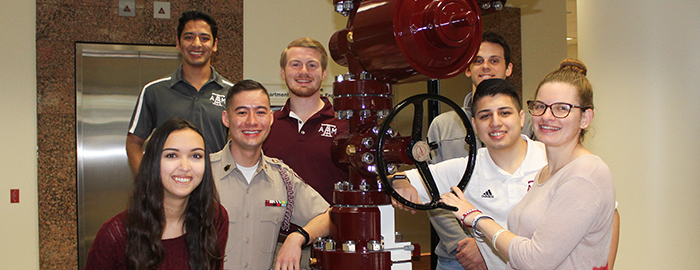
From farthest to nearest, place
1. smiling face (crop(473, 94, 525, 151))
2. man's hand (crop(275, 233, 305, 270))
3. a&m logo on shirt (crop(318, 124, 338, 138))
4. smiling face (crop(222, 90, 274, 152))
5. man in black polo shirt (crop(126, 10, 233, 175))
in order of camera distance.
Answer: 1. man in black polo shirt (crop(126, 10, 233, 175))
2. a&m logo on shirt (crop(318, 124, 338, 138))
3. smiling face (crop(222, 90, 274, 152))
4. smiling face (crop(473, 94, 525, 151))
5. man's hand (crop(275, 233, 305, 270))

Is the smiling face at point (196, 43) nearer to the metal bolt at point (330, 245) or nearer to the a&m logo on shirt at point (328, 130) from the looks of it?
the a&m logo on shirt at point (328, 130)

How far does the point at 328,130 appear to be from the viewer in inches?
118

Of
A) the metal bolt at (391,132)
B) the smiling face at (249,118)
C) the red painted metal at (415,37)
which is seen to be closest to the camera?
the red painted metal at (415,37)

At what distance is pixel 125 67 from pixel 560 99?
4643mm

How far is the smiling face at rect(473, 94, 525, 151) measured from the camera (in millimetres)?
2211

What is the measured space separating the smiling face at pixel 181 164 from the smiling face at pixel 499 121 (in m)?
1.15

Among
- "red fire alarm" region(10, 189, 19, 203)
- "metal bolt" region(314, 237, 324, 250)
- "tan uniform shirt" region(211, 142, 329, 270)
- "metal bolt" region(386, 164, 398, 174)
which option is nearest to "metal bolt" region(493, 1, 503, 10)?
"metal bolt" region(386, 164, 398, 174)

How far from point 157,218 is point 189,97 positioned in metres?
1.42

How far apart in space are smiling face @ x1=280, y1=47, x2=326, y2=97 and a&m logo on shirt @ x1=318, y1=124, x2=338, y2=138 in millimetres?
198

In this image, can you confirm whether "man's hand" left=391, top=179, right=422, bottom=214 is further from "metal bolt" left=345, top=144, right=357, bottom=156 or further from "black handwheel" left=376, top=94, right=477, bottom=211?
"metal bolt" left=345, top=144, right=357, bottom=156

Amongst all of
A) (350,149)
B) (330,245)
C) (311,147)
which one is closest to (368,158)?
(350,149)

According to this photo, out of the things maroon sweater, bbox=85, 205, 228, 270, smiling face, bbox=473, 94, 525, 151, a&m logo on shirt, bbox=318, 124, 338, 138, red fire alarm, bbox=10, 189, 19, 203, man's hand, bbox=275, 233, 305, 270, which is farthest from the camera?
red fire alarm, bbox=10, 189, 19, 203

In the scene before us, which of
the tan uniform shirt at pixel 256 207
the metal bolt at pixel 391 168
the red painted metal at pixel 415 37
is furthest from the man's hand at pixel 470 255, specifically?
the red painted metal at pixel 415 37

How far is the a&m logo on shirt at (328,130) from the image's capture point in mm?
2975
